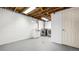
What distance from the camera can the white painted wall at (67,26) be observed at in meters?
4.75

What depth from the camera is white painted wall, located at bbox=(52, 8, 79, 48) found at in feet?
15.6

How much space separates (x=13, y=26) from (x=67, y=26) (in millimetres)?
4038

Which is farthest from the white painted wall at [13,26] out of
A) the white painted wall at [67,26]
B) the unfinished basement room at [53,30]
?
the white painted wall at [67,26]

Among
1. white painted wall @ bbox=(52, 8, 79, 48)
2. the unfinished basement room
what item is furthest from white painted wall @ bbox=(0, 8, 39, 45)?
white painted wall @ bbox=(52, 8, 79, 48)

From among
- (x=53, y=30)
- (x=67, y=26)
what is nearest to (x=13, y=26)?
(x=53, y=30)

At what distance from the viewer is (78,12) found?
4.62 meters

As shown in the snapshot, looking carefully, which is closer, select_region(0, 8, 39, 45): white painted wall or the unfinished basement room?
the unfinished basement room

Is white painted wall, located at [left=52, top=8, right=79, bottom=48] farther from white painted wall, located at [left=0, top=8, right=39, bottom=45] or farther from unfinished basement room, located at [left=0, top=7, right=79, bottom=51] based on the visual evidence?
white painted wall, located at [left=0, top=8, right=39, bottom=45]

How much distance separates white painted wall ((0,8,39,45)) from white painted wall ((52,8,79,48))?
3.05 m

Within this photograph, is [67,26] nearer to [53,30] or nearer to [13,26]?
[53,30]

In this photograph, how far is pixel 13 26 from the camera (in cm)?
661
